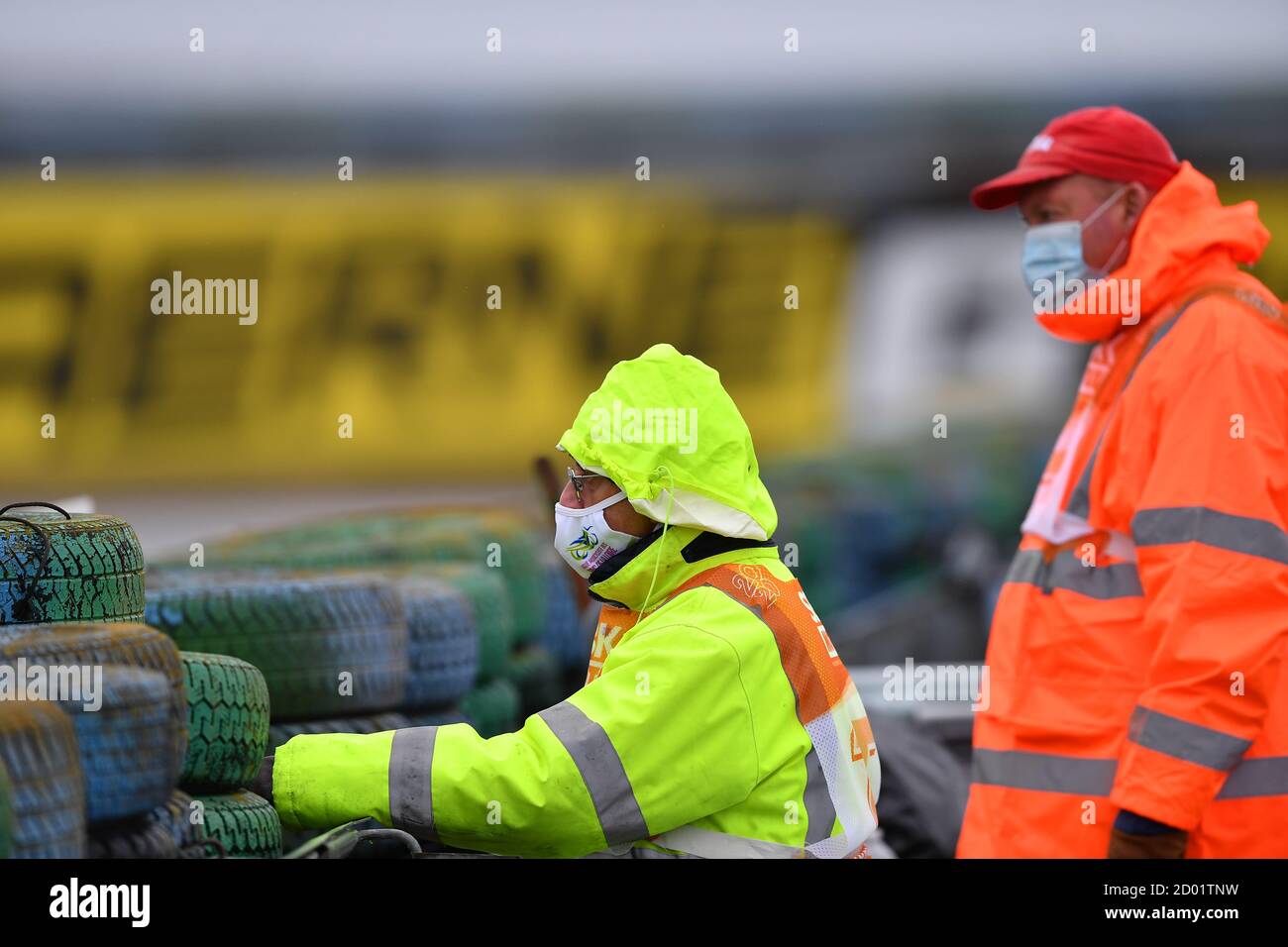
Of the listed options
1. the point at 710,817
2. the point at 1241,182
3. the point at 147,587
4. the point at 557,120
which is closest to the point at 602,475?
the point at 710,817

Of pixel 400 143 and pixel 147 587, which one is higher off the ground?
pixel 400 143

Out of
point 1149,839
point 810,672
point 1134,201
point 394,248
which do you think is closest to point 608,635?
point 810,672

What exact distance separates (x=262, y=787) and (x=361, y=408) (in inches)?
465

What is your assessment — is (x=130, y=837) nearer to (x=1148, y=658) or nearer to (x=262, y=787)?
(x=262, y=787)

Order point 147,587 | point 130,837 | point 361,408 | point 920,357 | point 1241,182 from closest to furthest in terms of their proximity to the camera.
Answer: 1. point 130,837
2. point 147,587
3. point 361,408
4. point 1241,182
5. point 920,357

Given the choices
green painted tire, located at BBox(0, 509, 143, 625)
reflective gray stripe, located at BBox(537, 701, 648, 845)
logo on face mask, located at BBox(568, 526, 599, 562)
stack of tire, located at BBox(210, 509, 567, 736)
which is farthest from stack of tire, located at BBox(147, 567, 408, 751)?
reflective gray stripe, located at BBox(537, 701, 648, 845)

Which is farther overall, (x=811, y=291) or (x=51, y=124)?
(x=811, y=291)

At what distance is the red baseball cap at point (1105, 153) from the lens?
339cm

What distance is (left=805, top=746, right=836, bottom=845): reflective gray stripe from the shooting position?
2.65 metres

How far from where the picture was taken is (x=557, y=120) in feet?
50.7

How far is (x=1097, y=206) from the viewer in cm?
342

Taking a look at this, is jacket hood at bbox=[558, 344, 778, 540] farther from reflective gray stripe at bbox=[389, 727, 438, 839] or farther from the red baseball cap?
the red baseball cap

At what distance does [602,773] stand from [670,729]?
12cm

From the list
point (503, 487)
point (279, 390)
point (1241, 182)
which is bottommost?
point (503, 487)
